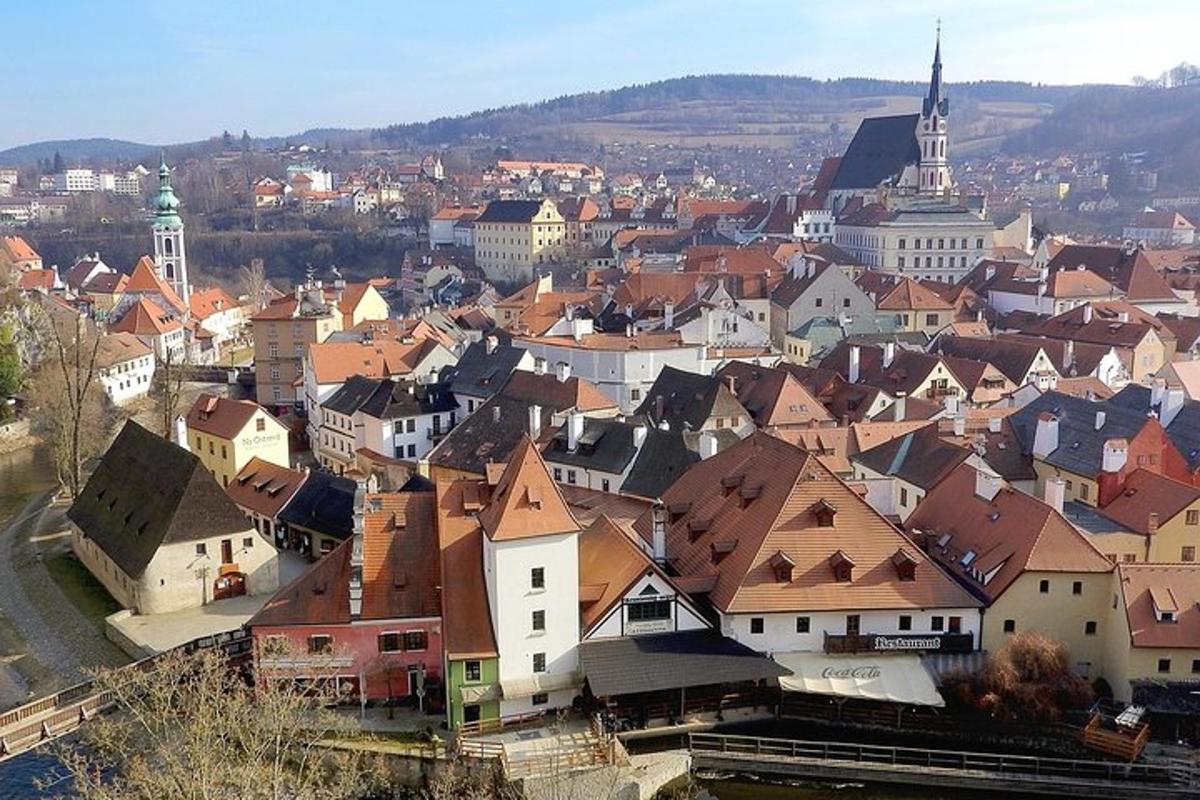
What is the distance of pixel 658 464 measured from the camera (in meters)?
44.3

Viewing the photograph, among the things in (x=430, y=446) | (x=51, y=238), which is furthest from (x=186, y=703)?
(x=51, y=238)

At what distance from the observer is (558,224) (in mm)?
135250

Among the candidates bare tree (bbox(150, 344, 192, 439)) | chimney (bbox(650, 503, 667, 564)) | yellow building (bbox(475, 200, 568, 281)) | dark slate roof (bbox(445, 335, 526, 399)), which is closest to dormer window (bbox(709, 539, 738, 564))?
chimney (bbox(650, 503, 667, 564))

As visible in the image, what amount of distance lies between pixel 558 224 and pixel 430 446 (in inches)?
3235

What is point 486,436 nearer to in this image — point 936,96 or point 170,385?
point 170,385

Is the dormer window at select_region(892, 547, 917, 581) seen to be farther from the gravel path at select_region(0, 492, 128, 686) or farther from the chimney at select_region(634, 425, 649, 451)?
the gravel path at select_region(0, 492, 128, 686)

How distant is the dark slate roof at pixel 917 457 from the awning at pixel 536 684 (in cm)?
1591

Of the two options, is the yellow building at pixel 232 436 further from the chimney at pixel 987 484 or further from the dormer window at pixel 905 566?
the chimney at pixel 987 484

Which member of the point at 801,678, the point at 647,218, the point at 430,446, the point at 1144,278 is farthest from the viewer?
the point at 647,218

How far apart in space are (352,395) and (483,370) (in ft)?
21.6

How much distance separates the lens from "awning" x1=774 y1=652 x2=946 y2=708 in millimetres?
29344

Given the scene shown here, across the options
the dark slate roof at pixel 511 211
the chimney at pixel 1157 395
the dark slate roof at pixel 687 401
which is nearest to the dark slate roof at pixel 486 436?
the dark slate roof at pixel 687 401

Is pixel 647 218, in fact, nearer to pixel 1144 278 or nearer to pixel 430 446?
pixel 1144 278

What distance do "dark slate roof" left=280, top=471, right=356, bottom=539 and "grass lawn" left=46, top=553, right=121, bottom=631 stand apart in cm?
701
